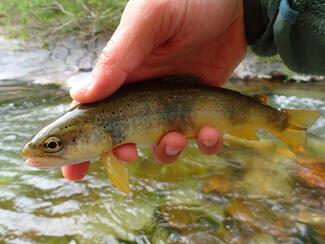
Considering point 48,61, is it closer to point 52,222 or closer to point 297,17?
point 52,222

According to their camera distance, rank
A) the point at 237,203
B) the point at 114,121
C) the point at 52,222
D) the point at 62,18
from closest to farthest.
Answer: the point at 114,121 < the point at 52,222 < the point at 237,203 < the point at 62,18

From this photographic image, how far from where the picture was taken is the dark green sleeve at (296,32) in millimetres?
2920

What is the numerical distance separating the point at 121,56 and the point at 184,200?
8.58 feet

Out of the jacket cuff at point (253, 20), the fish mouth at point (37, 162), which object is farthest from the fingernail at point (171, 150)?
the jacket cuff at point (253, 20)

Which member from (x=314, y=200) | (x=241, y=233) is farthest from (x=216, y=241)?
(x=314, y=200)

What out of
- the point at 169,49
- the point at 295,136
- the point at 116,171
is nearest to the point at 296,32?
the point at 295,136

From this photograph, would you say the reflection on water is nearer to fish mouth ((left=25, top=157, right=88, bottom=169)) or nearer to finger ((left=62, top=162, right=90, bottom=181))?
finger ((left=62, top=162, right=90, bottom=181))

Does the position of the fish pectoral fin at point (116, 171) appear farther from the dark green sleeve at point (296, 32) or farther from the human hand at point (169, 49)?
the dark green sleeve at point (296, 32)

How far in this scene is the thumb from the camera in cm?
257

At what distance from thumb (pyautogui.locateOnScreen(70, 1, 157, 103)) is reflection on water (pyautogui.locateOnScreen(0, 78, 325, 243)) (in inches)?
83.0

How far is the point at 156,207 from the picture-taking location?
4.80 metres

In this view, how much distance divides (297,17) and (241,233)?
222 centimetres

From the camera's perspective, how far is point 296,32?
307cm

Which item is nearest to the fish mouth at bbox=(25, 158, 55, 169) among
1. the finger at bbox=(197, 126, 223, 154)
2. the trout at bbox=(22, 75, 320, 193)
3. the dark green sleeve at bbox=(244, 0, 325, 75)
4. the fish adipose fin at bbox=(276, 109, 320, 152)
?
the trout at bbox=(22, 75, 320, 193)
